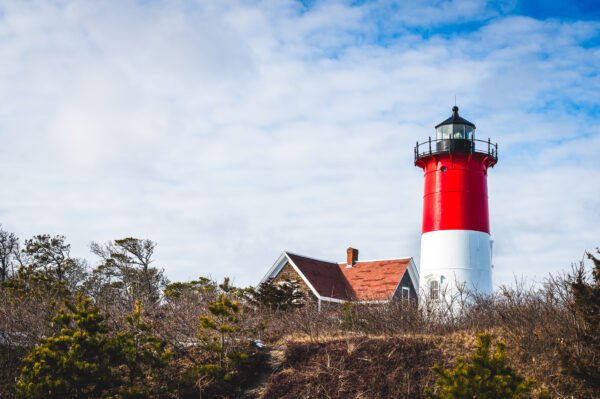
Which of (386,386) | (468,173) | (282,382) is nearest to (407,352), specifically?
(386,386)

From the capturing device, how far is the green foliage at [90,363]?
961cm

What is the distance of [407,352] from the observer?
1133 cm

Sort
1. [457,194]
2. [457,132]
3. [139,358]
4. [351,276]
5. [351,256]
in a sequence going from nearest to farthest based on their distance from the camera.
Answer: [139,358] → [457,194] → [457,132] → [351,276] → [351,256]

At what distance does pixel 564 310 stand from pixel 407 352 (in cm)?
298

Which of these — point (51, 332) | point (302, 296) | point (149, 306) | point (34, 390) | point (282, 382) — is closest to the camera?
point (34, 390)

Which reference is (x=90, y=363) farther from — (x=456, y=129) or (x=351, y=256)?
(x=351, y=256)

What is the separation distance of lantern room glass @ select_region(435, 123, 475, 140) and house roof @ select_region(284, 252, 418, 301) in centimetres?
780

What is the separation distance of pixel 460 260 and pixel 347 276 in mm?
9995

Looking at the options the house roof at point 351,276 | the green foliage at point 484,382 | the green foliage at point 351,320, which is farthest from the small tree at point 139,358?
the house roof at point 351,276

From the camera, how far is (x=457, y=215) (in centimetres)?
1941

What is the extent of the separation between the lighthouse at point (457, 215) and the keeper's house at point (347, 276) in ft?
19.4

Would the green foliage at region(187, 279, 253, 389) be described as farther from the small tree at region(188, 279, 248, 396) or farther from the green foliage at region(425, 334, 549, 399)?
the green foliage at region(425, 334, 549, 399)

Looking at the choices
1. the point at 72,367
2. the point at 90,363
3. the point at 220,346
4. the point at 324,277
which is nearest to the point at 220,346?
the point at 220,346

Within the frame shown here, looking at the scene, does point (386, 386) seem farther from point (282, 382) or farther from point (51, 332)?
point (51, 332)
